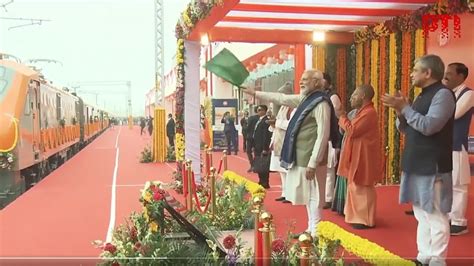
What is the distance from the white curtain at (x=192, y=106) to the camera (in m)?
9.20

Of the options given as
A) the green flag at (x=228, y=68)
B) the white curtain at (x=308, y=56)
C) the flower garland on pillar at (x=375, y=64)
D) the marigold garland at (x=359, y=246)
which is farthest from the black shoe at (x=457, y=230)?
the white curtain at (x=308, y=56)

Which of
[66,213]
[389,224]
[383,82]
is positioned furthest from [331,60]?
[66,213]

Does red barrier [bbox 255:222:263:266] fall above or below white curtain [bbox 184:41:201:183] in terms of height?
below

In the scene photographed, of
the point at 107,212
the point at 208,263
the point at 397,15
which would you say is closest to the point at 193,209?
the point at 107,212

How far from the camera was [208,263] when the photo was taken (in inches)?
155

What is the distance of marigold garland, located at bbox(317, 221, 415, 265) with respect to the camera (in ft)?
12.0

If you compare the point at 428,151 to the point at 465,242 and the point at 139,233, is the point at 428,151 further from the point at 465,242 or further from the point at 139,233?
the point at 139,233

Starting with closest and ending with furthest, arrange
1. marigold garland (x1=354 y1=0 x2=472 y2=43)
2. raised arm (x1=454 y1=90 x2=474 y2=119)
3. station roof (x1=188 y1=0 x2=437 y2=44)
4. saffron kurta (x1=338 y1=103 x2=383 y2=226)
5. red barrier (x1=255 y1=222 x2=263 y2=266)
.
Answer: red barrier (x1=255 y1=222 x2=263 y2=266) < raised arm (x1=454 y1=90 x2=474 y2=119) < saffron kurta (x1=338 y1=103 x2=383 y2=226) < marigold garland (x1=354 y1=0 x2=472 y2=43) < station roof (x1=188 y1=0 x2=437 y2=44)

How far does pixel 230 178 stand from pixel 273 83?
1109cm

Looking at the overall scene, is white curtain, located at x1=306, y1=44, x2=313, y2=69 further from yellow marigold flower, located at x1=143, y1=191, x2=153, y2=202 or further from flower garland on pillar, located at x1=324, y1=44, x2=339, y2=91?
yellow marigold flower, located at x1=143, y1=191, x2=153, y2=202

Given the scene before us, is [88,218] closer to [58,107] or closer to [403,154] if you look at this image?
[403,154]

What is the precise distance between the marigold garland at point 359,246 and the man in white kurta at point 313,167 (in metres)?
0.58

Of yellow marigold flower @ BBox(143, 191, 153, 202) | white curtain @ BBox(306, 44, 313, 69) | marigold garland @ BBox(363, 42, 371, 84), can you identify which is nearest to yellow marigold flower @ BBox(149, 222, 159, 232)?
yellow marigold flower @ BBox(143, 191, 153, 202)

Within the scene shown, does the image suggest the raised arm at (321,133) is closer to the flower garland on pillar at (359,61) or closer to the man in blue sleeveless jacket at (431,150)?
the man in blue sleeveless jacket at (431,150)
